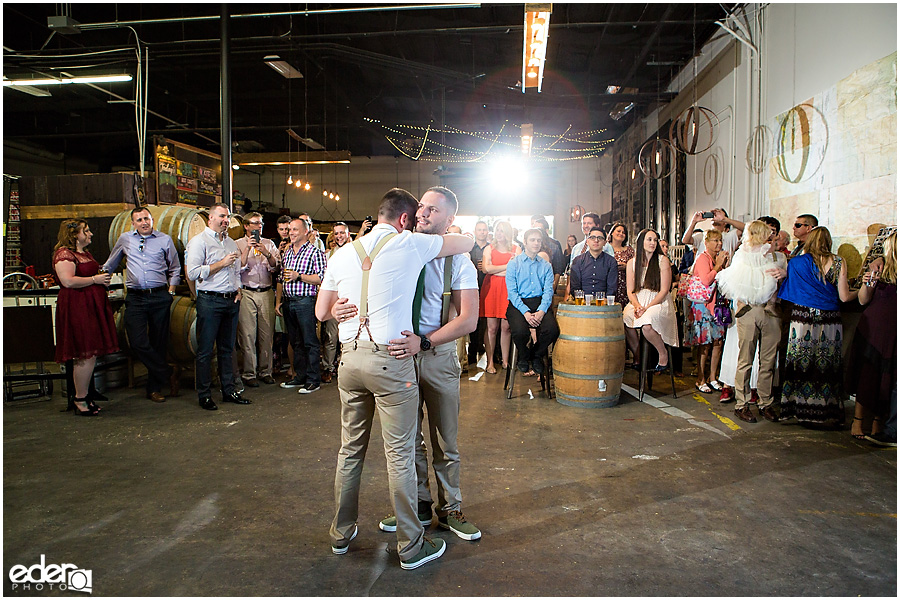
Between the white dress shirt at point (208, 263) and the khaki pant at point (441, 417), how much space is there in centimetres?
305

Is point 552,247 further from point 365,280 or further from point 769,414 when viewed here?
point 365,280

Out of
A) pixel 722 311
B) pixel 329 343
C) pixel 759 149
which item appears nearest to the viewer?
pixel 722 311

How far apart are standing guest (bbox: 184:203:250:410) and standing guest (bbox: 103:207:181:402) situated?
1.34ft

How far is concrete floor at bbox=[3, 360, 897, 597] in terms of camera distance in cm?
228

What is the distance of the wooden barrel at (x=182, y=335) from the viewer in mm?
5527

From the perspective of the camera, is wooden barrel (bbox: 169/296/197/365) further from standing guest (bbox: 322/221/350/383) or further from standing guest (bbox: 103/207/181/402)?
standing guest (bbox: 322/221/350/383)

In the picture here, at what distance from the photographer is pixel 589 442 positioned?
13.1 feet

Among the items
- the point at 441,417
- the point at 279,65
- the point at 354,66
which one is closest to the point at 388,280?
the point at 441,417

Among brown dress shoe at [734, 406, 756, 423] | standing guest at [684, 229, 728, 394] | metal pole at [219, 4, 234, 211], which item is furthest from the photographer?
metal pole at [219, 4, 234, 211]

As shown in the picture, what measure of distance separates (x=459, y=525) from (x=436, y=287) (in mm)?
1125

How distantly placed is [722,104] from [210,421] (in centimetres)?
Result: 799

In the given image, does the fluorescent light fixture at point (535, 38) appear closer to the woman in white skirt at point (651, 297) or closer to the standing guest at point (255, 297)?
the woman in white skirt at point (651, 297)

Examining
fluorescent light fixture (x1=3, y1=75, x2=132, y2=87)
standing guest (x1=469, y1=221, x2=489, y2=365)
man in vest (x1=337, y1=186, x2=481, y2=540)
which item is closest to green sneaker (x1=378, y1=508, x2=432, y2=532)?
man in vest (x1=337, y1=186, x2=481, y2=540)

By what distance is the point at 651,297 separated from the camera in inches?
215
